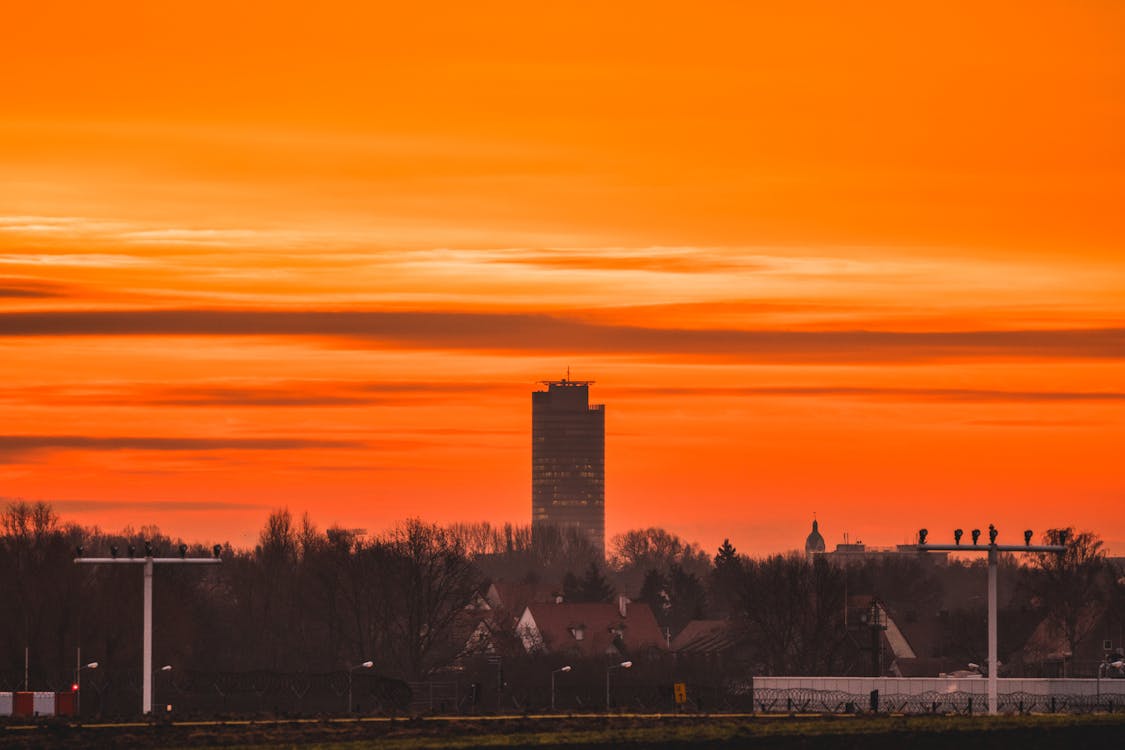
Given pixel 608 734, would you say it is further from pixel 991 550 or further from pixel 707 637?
pixel 707 637

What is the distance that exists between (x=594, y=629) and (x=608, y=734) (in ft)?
365

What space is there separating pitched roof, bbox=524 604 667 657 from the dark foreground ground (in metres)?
97.5

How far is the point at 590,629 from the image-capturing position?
179125mm

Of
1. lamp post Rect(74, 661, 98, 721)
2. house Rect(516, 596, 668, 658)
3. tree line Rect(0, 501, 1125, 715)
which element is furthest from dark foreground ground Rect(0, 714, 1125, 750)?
house Rect(516, 596, 668, 658)

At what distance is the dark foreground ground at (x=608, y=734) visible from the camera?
2547 inches

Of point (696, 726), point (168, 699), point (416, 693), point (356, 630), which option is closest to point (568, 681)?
point (416, 693)

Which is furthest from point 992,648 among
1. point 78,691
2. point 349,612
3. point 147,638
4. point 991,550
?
point 349,612

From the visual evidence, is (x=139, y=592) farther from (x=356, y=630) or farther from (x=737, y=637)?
(x=737, y=637)

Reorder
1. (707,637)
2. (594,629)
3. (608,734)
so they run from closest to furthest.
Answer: (608,734) → (594,629) → (707,637)

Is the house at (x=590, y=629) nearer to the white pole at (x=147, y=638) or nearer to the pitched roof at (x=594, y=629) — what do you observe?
the pitched roof at (x=594, y=629)

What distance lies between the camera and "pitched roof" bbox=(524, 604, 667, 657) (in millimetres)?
174000

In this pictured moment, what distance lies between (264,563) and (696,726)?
100 metres

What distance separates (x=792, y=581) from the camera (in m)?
153

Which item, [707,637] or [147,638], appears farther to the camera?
[707,637]
